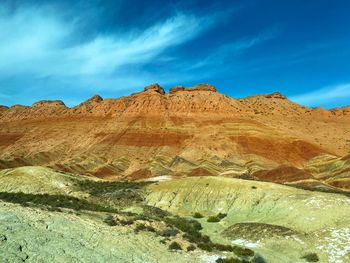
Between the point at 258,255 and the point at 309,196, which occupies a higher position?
the point at 309,196

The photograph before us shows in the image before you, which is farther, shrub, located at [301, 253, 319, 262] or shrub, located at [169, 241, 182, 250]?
shrub, located at [301, 253, 319, 262]

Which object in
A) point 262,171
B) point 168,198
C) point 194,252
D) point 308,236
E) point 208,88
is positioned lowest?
point 194,252

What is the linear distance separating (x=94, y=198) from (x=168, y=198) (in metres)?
8.21

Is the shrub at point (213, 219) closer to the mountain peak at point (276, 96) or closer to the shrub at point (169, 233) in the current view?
the shrub at point (169, 233)

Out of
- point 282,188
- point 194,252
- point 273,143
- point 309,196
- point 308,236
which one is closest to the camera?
point 194,252

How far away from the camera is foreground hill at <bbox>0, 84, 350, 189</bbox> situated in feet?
338

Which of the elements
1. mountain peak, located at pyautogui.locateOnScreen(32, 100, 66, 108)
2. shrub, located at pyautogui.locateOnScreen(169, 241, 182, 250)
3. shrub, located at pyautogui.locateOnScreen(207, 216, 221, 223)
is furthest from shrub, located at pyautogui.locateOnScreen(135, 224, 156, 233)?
mountain peak, located at pyautogui.locateOnScreen(32, 100, 66, 108)

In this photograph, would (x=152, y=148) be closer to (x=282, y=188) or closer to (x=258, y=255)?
(x=282, y=188)

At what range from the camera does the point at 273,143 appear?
381 ft

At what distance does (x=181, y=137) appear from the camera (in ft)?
408

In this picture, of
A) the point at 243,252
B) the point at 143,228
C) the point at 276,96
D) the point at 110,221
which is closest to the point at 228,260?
the point at 243,252

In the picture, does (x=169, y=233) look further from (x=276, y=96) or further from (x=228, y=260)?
(x=276, y=96)

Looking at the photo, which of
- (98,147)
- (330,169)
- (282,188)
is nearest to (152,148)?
(98,147)

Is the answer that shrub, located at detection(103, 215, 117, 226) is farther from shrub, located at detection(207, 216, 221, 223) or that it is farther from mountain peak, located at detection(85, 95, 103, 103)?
mountain peak, located at detection(85, 95, 103, 103)
